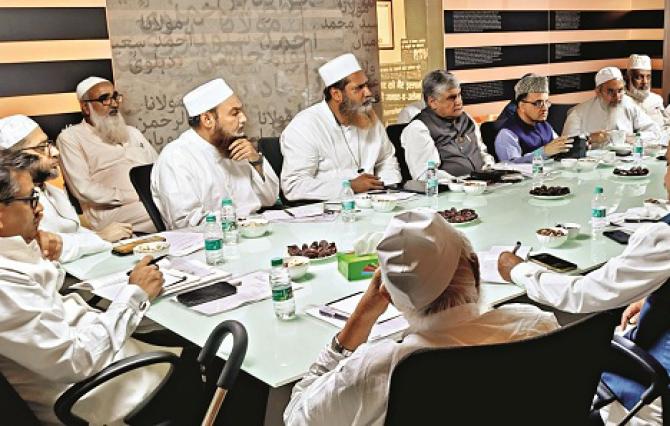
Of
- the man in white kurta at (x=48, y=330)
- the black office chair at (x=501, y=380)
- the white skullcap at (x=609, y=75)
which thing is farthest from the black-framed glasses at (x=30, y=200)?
the white skullcap at (x=609, y=75)

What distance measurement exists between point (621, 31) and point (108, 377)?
329 inches

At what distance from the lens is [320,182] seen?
409 centimetres

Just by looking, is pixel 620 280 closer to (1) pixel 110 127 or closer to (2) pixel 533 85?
(2) pixel 533 85

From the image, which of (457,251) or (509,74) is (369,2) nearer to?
(509,74)

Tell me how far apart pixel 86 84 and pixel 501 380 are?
401 cm

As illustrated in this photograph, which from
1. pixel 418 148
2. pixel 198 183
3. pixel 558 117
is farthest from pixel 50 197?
pixel 558 117

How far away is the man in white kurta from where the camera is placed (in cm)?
156

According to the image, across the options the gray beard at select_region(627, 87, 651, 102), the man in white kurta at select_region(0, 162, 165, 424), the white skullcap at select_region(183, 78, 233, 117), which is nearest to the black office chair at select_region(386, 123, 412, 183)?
the white skullcap at select_region(183, 78, 233, 117)

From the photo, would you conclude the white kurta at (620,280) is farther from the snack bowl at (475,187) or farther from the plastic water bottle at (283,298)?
the snack bowl at (475,187)

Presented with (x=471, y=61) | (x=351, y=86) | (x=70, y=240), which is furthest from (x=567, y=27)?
(x=70, y=240)

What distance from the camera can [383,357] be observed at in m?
1.13

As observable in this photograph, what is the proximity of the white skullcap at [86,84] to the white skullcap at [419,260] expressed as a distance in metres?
3.71

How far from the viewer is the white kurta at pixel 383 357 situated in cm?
113

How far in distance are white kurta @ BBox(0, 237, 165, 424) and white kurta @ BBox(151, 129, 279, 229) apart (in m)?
1.43
